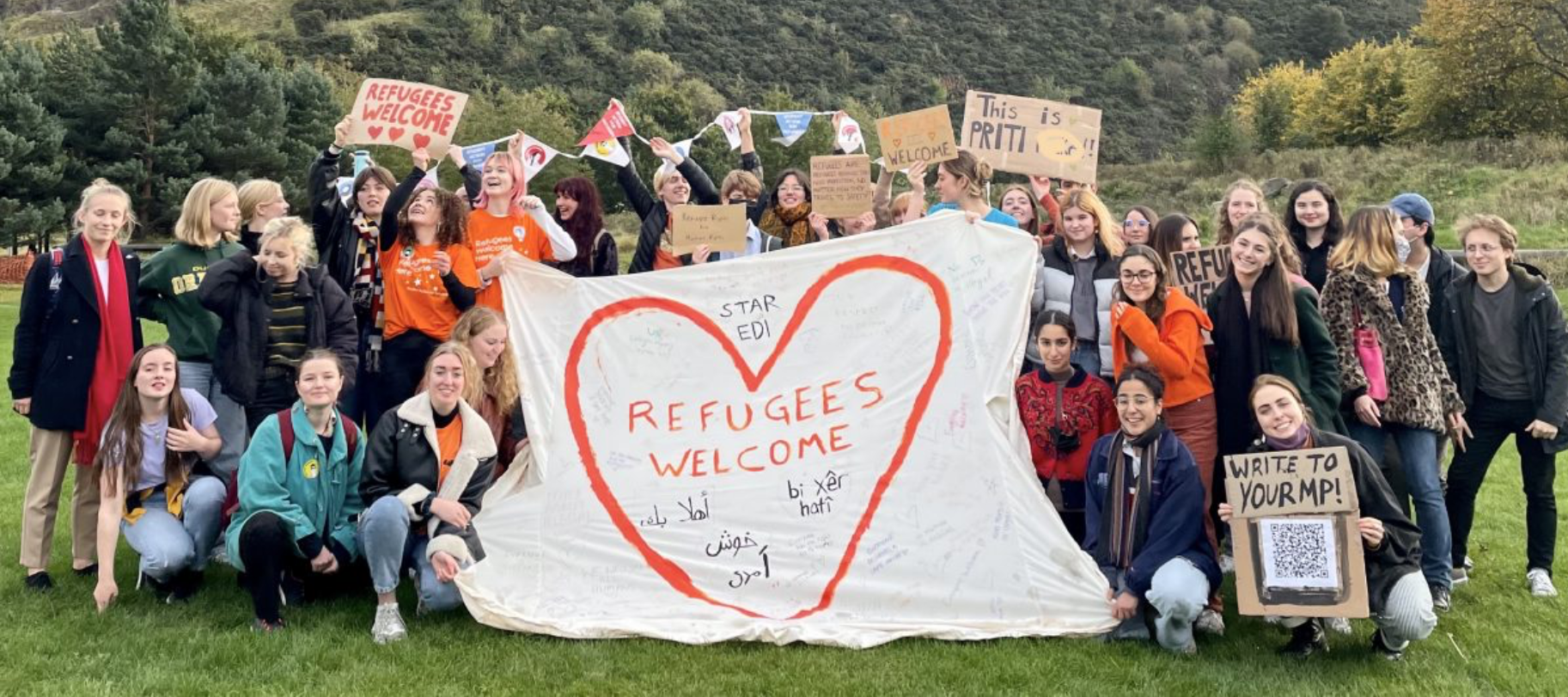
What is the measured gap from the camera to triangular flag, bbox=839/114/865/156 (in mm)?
7816

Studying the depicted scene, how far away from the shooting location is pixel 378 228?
625 cm

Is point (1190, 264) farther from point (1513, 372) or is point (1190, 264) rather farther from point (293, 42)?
point (293, 42)

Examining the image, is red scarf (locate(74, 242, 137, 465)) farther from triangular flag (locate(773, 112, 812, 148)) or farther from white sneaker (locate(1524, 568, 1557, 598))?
white sneaker (locate(1524, 568, 1557, 598))

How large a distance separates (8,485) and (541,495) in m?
5.21

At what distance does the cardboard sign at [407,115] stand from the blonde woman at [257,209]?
558mm

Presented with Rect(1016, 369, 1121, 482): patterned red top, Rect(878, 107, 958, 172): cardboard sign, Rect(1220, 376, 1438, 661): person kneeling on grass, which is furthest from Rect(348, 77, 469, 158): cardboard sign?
Rect(1220, 376, 1438, 661): person kneeling on grass

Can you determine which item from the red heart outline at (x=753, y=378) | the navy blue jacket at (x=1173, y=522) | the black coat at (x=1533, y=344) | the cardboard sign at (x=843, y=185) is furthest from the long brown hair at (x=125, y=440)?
the black coat at (x=1533, y=344)

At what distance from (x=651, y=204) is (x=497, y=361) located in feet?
5.76

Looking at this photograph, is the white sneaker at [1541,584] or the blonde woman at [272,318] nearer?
the blonde woman at [272,318]

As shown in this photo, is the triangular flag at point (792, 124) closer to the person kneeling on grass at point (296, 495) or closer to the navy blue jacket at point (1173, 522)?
the person kneeling on grass at point (296, 495)

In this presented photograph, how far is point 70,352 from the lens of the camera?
5516 millimetres

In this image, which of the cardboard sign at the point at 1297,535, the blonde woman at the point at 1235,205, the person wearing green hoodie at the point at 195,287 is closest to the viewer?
the cardboard sign at the point at 1297,535

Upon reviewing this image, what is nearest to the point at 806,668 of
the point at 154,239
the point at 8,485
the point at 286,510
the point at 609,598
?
the point at 609,598

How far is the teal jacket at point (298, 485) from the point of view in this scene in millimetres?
4945
